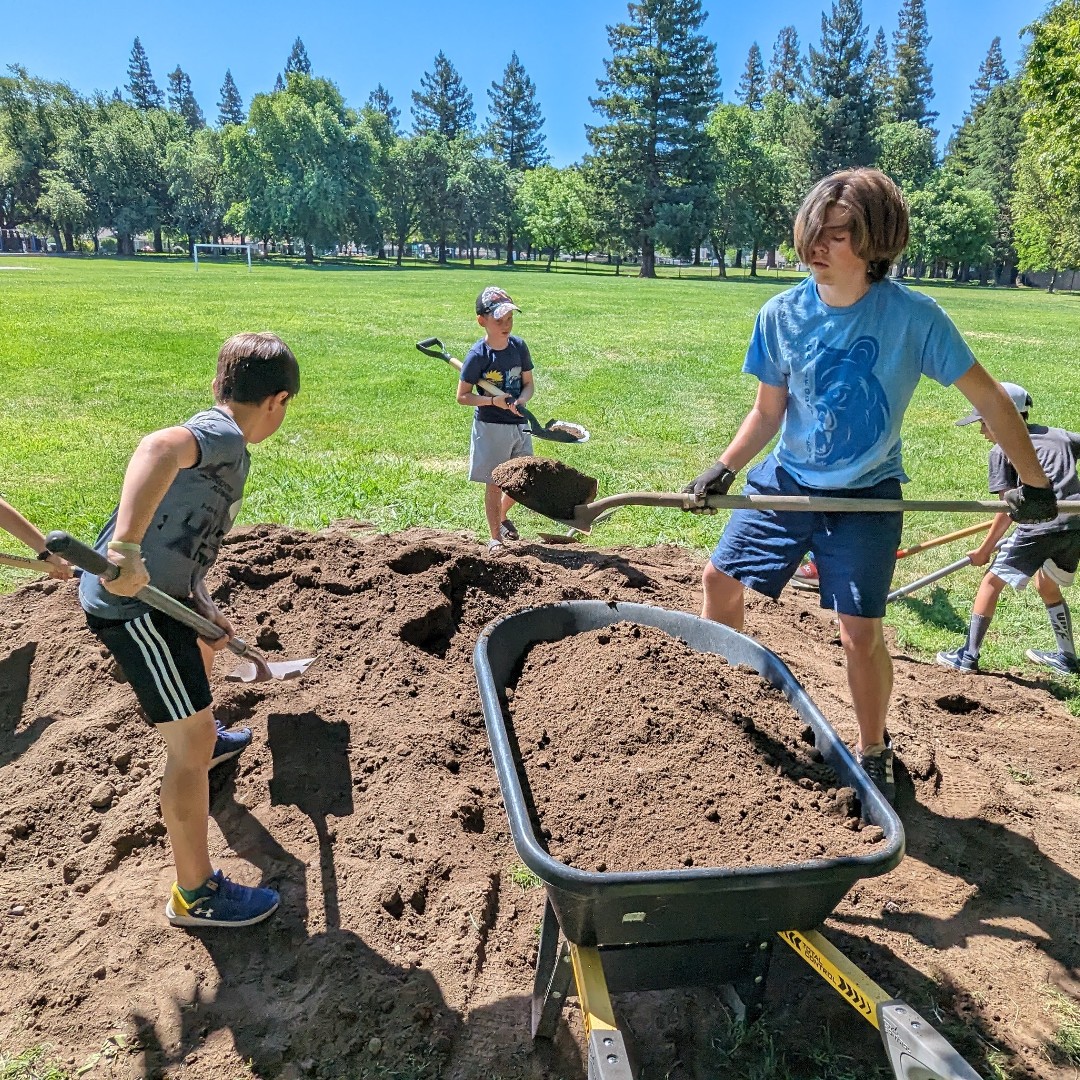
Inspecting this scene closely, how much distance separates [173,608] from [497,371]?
3828 mm

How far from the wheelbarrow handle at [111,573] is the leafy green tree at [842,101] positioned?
200ft

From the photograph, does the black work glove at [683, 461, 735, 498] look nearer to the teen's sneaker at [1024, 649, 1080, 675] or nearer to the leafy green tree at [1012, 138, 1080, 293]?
the teen's sneaker at [1024, 649, 1080, 675]

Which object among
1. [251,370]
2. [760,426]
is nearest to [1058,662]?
[760,426]

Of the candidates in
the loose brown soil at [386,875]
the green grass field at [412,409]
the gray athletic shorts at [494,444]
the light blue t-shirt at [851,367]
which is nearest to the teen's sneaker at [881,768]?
the loose brown soil at [386,875]

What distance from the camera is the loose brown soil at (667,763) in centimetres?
217

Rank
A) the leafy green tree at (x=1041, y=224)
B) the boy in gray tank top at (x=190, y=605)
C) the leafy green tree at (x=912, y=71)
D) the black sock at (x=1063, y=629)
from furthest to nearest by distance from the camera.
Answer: the leafy green tree at (x=912, y=71) → the leafy green tree at (x=1041, y=224) → the black sock at (x=1063, y=629) → the boy in gray tank top at (x=190, y=605)

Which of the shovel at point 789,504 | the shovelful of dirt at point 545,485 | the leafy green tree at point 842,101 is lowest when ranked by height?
the shovelful of dirt at point 545,485

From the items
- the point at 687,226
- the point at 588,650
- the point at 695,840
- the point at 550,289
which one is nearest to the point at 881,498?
the point at 588,650

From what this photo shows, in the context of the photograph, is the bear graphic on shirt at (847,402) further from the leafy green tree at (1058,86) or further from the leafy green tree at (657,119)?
the leafy green tree at (657,119)

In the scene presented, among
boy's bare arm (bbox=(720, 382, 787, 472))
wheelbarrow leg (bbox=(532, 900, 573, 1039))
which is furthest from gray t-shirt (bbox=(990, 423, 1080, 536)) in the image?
wheelbarrow leg (bbox=(532, 900, 573, 1039))

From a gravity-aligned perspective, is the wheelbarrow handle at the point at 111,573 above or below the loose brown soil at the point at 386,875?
above

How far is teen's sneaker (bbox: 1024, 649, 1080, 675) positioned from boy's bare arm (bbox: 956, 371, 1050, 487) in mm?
2475

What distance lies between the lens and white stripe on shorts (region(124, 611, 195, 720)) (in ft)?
8.25

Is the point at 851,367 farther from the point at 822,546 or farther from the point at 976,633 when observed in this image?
the point at 976,633
